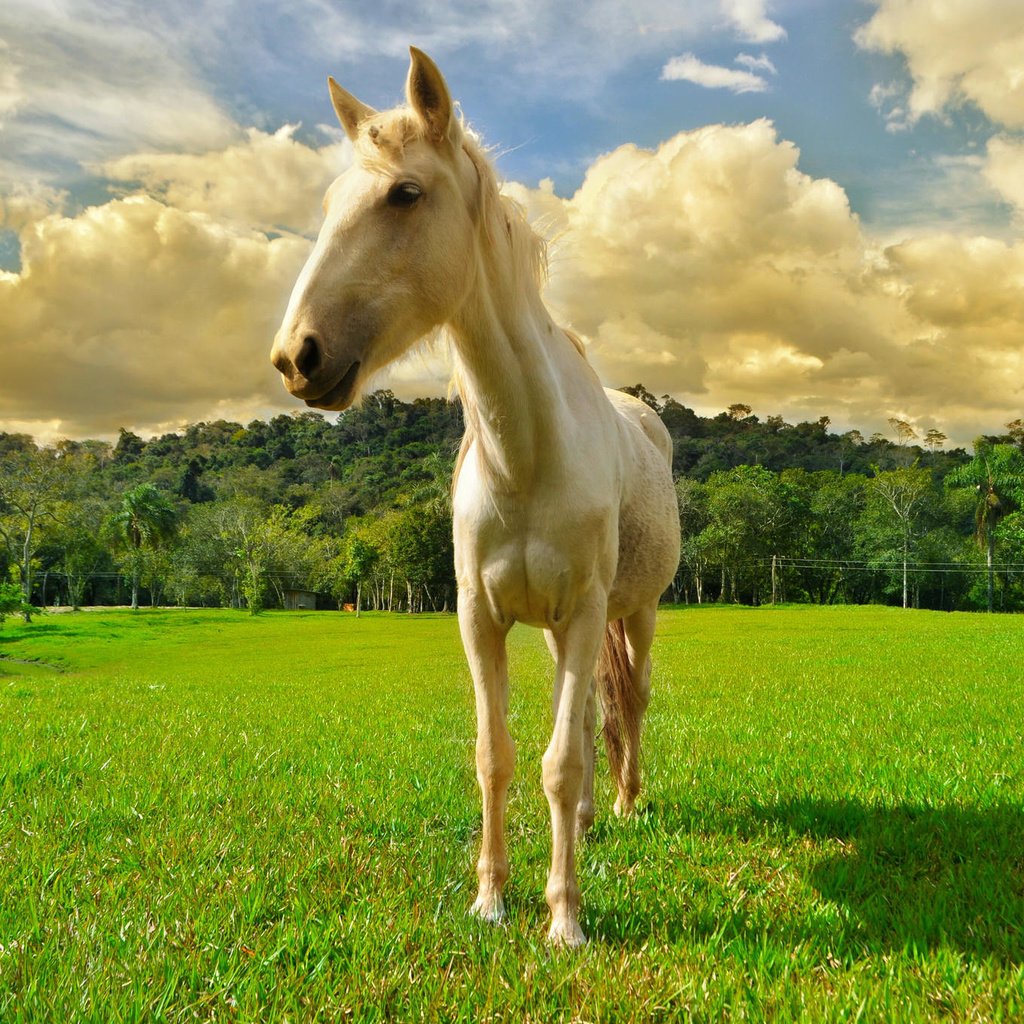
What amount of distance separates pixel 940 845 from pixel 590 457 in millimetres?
2819

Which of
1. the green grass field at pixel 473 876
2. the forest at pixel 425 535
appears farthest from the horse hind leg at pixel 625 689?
the forest at pixel 425 535

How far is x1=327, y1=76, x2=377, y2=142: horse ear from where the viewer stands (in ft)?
10.3

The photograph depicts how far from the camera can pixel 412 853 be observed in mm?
3963

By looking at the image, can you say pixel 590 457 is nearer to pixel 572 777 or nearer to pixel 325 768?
pixel 572 777

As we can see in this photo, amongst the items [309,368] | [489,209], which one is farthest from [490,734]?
[489,209]

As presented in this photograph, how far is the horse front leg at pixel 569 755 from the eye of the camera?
3.18 metres

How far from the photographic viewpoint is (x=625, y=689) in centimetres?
520

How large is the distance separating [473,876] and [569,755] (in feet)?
3.17

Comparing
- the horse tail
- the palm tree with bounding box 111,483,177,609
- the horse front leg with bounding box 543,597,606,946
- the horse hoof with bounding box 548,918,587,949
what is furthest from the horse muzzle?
the palm tree with bounding box 111,483,177,609

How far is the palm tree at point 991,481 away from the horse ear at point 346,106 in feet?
211

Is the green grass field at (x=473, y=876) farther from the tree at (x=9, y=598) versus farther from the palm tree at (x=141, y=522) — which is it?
the palm tree at (x=141, y=522)

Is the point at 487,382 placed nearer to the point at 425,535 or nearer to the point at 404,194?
the point at 404,194

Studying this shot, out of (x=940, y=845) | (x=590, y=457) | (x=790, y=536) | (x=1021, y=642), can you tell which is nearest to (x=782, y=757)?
(x=940, y=845)

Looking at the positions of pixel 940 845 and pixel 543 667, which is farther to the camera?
pixel 543 667
